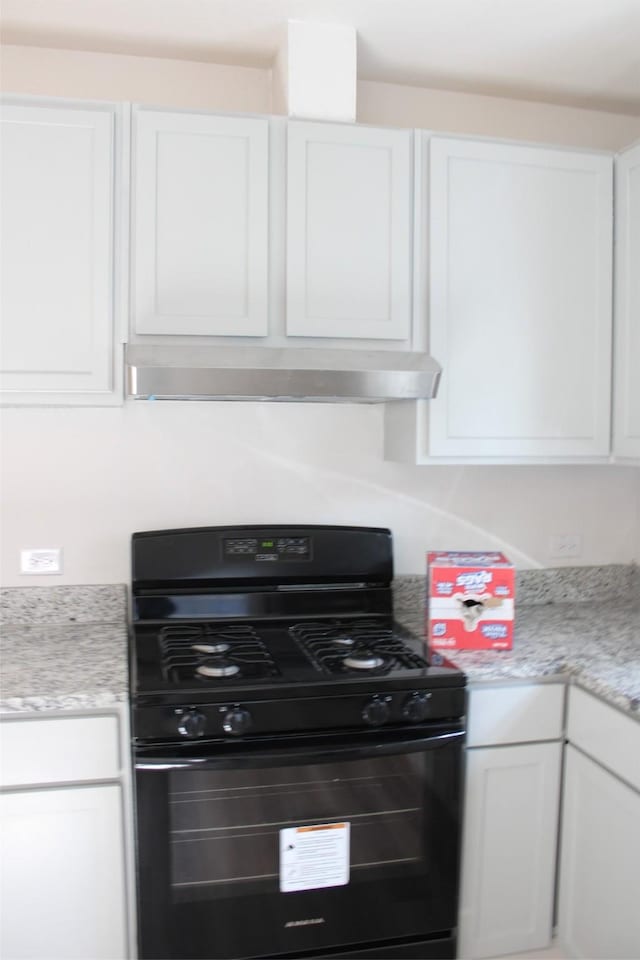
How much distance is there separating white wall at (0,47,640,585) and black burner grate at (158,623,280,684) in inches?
12.2

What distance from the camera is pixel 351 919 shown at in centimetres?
183

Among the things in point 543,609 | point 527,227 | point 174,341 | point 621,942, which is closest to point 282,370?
point 174,341

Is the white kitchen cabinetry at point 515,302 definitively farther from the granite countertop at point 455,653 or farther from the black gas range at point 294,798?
the black gas range at point 294,798

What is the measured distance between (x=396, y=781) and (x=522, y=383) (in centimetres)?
110

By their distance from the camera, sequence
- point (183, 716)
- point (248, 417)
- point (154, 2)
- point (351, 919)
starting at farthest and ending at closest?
point (248, 417), point (154, 2), point (351, 919), point (183, 716)

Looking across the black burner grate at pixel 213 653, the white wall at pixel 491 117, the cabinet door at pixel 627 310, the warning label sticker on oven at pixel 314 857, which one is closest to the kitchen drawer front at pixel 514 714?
the warning label sticker on oven at pixel 314 857

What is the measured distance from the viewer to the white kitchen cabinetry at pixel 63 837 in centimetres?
171

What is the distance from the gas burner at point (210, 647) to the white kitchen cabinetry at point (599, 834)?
855mm

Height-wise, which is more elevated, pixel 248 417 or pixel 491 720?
pixel 248 417

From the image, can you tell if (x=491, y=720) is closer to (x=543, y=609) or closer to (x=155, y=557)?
(x=543, y=609)

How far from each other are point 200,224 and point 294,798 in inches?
54.4

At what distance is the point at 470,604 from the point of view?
207cm

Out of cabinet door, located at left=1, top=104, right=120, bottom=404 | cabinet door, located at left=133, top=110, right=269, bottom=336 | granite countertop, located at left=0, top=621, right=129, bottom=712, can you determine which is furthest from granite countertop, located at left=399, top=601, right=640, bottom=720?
cabinet door, located at left=1, top=104, right=120, bottom=404

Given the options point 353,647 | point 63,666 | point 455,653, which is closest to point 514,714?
point 455,653
